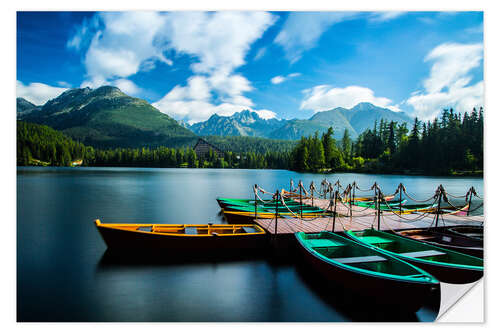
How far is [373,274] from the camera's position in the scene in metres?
3.09

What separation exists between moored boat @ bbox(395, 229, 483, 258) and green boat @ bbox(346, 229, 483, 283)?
12.5 inches

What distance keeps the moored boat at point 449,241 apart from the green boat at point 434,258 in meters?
0.32

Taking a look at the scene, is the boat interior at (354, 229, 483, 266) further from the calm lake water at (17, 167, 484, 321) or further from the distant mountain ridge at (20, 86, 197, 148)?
the distant mountain ridge at (20, 86, 197, 148)

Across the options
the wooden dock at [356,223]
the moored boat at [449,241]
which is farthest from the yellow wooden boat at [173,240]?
the moored boat at [449,241]

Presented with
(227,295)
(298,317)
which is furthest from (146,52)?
(298,317)

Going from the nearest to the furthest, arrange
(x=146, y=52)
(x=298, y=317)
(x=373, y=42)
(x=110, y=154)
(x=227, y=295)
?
1. (x=298, y=317)
2. (x=227, y=295)
3. (x=373, y=42)
4. (x=146, y=52)
5. (x=110, y=154)

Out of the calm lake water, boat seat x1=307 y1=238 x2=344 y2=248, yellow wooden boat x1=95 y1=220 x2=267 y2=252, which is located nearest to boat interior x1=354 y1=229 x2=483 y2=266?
boat seat x1=307 y1=238 x2=344 y2=248

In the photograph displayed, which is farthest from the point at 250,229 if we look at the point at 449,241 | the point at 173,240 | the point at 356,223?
the point at 449,241

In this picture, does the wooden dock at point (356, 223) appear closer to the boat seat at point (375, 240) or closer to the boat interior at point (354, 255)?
the boat seat at point (375, 240)

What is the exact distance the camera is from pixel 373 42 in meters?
4.59

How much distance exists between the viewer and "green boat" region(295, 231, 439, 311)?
2.87 metres

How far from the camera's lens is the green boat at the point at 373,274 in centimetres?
287
